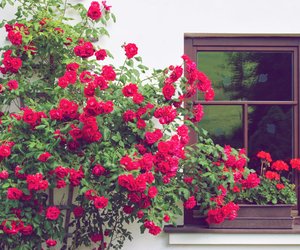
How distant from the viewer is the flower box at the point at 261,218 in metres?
4.95

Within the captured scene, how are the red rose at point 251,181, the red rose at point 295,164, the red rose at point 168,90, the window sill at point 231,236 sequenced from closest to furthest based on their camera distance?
the red rose at point 168,90
the red rose at point 251,181
the window sill at point 231,236
the red rose at point 295,164

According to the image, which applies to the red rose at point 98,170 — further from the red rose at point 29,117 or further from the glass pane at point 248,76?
the glass pane at point 248,76

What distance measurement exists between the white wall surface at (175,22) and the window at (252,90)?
0.09m

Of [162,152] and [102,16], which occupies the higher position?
[102,16]

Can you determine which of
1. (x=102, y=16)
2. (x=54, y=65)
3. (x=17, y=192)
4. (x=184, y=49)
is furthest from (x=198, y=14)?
(x=17, y=192)

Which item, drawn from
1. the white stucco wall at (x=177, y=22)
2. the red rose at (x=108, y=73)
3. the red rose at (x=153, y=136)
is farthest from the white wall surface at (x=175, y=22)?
the red rose at (x=153, y=136)

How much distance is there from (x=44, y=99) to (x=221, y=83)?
3.71ft

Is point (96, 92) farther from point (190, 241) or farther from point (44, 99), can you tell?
point (190, 241)

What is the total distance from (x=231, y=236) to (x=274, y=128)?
2.47 feet

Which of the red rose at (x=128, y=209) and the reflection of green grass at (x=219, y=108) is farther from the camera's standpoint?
the reflection of green grass at (x=219, y=108)

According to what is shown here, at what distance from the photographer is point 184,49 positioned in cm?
516

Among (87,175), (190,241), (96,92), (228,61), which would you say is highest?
(228,61)

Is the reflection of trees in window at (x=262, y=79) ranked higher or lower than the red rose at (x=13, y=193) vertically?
higher

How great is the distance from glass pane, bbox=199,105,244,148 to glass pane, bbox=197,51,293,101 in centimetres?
13
